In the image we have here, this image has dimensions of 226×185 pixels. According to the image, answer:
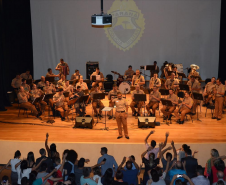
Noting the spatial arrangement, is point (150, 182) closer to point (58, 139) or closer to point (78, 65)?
point (58, 139)

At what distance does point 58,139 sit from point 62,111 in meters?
2.05

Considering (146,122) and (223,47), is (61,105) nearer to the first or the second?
(146,122)

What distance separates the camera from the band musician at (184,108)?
1165 cm

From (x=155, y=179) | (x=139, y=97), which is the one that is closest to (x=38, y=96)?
(x=139, y=97)

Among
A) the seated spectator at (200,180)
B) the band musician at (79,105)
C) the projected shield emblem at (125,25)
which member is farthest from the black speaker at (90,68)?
the seated spectator at (200,180)

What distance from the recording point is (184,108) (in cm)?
1182

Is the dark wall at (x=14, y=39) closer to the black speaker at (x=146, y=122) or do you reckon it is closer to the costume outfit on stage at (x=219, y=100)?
the black speaker at (x=146, y=122)

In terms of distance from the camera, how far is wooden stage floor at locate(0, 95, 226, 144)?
1032cm

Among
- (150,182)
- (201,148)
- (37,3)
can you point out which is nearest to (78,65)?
(37,3)

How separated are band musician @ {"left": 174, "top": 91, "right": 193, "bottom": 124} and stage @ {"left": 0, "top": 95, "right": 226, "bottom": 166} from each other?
0.26m

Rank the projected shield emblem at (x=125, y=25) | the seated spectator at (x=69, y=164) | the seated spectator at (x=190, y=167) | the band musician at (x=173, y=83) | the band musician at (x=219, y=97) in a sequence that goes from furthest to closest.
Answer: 1. the projected shield emblem at (x=125, y=25)
2. the band musician at (x=173, y=83)
3. the band musician at (x=219, y=97)
4. the seated spectator at (x=190, y=167)
5. the seated spectator at (x=69, y=164)

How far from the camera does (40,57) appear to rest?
18969mm

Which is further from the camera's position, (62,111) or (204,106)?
(204,106)

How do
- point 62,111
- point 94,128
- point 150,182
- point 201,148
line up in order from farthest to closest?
point 62,111 → point 94,128 → point 201,148 → point 150,182
